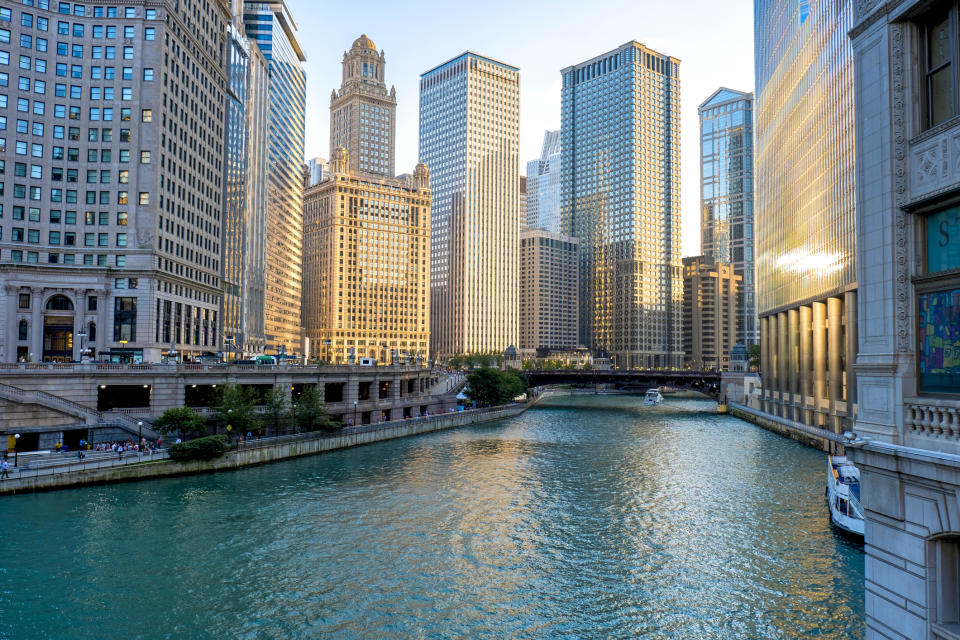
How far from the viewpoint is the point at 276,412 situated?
8075 centimetres

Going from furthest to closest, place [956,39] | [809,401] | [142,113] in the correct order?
[809,401], [142,113], [956,39]

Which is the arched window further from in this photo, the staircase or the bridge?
the bridge

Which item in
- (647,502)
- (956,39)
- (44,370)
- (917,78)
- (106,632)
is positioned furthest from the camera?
(44,370)

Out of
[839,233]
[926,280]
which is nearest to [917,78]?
[926,280]

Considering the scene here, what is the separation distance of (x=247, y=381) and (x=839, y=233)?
82412 mm

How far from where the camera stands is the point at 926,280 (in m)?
14.4

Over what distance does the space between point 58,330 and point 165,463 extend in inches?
1826

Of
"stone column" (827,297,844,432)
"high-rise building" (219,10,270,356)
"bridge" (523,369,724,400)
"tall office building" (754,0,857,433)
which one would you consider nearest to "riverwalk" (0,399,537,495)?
"stone column" (827,297,844,432)

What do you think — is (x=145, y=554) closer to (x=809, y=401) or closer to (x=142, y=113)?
(x=142, y=113)

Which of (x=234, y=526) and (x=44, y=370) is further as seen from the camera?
(x=44, y=370)

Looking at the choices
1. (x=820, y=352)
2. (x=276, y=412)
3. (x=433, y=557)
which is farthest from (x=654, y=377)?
(x=433, y=557)

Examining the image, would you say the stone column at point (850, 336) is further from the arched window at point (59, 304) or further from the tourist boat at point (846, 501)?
the arched window at point (59, 304)

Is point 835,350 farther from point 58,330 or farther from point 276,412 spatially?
point 58,330

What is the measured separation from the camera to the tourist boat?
43.1 meters
